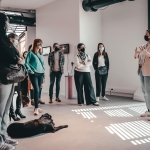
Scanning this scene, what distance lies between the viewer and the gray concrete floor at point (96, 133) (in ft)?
7.43

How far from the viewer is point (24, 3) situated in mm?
6918

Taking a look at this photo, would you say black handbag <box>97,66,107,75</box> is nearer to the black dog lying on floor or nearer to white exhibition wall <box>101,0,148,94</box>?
white exhibition wall <box>101,0,148,94</box>

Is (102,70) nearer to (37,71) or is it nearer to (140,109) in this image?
(140,109)

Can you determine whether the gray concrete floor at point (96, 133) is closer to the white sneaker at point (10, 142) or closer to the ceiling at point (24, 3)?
the white sneaker at point (10, 142)

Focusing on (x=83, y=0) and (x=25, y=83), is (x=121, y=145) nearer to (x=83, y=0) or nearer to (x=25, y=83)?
(x=25, y=83)

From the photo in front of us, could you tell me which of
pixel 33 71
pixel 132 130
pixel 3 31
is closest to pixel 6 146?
pixel 3 31

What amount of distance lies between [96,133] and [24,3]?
5.72 meters

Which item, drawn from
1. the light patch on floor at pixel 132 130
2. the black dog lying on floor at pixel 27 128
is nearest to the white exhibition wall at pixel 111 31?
the light patch on floor at pixel 132 130

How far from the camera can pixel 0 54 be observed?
1.86 m

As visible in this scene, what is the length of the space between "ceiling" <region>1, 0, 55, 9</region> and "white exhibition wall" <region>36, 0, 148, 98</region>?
33 cm

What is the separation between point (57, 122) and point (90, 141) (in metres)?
0.95

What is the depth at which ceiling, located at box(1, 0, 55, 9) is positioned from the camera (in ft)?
22.0

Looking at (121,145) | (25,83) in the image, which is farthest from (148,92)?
(25,83)

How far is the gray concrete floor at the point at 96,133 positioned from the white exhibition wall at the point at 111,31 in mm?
2250
